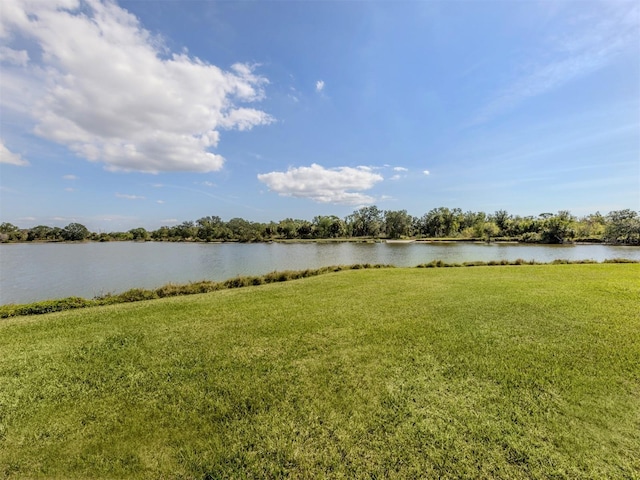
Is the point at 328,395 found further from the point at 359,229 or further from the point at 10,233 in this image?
the point at 10,233

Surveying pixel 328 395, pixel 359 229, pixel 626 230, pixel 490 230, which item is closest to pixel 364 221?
pixel 359 229

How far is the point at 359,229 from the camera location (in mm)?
104812

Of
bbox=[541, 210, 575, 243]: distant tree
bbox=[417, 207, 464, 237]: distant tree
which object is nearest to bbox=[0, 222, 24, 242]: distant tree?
bbox=[417, 207, 464, 237]: distant tree

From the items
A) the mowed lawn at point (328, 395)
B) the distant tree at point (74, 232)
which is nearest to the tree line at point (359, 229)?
the distant tree at point (74, 232)

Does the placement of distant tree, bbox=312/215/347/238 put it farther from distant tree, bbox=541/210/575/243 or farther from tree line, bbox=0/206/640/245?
distant tree, bbox=541/210/575/243

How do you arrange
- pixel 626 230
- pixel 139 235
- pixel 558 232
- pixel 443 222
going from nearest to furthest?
pixel 626 230 < pixel 558 232 < pixel 443 222 < pixel 139 235

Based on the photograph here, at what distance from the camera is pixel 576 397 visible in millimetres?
3660

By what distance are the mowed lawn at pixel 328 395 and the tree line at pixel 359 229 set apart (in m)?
78.2

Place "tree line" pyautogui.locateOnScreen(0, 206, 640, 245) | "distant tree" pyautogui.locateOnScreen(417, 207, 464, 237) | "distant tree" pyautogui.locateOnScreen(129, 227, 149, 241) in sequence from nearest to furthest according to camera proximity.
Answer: "tree line" pyautogui.locateOnScreen(0, 206, 640, 245)
"distant tree" pyautogui.locateOnScreen(417, 207, 464, 237)
"distant tree" pyautogui.locateOnScreen(129, 227, 149, 241)

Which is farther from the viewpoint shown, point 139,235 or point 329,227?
point 139,235

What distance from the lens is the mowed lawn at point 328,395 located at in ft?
9.05

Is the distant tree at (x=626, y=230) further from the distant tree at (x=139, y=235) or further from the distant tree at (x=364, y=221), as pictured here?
the distant tree at (x=139, y=235)

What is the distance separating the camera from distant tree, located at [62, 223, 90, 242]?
309 feet

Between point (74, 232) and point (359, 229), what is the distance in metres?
102
